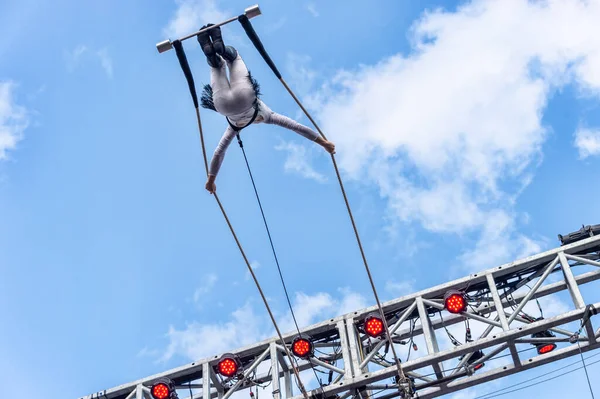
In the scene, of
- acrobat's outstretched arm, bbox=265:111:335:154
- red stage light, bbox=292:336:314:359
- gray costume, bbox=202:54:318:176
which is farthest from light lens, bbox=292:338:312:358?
gray costume, bbox=202:54:318:176

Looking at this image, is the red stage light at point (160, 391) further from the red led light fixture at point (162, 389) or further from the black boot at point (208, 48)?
the black boot at point (208, 48)

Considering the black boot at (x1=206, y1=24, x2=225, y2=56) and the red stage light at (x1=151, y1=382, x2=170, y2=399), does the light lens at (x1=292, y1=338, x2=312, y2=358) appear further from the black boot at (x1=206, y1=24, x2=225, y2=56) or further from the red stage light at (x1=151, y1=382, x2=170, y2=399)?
the black boot at (x1=206, y1=24, x2=225, y2=56)

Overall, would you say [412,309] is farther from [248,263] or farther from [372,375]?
[248,263]

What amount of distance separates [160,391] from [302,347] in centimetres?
233

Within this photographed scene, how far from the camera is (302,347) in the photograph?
11.6m

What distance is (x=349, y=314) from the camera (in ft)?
38.3

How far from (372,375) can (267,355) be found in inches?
71.4

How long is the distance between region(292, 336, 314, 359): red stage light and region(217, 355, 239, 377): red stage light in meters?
0.97

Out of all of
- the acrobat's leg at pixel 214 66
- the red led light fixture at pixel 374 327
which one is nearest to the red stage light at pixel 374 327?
the red led light fixture at pixel 374 327

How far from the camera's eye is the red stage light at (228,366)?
11.9 metres

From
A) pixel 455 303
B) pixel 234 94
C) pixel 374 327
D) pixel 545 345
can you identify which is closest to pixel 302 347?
pixel 374 327

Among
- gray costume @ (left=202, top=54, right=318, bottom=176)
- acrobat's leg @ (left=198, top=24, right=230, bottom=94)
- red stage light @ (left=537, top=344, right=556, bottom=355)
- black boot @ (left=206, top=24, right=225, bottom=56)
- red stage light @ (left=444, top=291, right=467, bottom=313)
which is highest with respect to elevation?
black boot @ (left=206, top=24, right=225, bottom=56)

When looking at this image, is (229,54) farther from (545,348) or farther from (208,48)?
(545,348)

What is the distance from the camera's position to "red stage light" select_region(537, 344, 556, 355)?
35.5 feet
